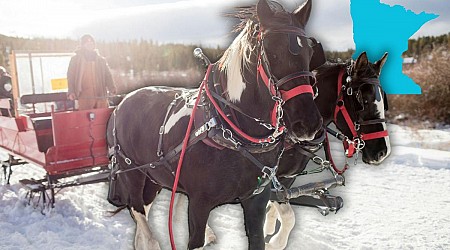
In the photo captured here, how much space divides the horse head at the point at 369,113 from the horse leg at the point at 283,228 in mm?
855

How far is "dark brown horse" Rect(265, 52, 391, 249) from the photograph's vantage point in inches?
134

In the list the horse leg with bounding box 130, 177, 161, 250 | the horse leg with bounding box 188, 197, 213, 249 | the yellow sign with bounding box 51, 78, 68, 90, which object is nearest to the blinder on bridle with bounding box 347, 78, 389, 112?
the horse leg with bounding box 188, 197, 213, 249

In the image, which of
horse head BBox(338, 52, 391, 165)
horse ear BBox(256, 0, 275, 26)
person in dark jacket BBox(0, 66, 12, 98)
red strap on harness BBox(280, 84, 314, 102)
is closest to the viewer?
red strap on harness BBox(280, 84, 314, 102)

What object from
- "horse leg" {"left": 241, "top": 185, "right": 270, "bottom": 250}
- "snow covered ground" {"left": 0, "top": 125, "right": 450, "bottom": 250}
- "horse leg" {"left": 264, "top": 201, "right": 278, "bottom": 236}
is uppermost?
"horse leg" {"left": 241, "top": 185, "right": 270, "bottom": 250}

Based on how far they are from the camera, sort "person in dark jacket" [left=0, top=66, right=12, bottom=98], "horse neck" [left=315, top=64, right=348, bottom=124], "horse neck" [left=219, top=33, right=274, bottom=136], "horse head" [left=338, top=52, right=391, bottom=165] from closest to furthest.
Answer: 1. "horse neck" [left=219, top=33, right=274, bottom=136]
2. "horse head" [left=338, top=52, right=391, bottom=165]
3. "horse neck" [left=315, top=64, right=348, bottom=124]
4. "person in dark jacket" [left=0, top=66, right=12, bottom=98]

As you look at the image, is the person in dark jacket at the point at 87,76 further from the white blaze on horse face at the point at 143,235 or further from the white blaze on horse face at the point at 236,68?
the white blaze on horse face at the point at 236,68

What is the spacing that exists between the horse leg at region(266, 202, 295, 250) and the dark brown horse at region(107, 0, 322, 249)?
0.95m

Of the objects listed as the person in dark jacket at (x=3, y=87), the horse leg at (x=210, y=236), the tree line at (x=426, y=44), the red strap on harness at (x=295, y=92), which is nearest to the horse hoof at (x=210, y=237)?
the horse leg at (x=210, y=236)

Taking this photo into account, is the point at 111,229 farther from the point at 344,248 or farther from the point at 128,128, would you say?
the point at 344,248

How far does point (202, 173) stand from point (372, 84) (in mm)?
1663

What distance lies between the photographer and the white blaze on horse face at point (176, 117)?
283 centimetres

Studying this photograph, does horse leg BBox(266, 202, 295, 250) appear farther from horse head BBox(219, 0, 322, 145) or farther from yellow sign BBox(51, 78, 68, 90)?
yellow sign BBox(51, 78, 68, 90)

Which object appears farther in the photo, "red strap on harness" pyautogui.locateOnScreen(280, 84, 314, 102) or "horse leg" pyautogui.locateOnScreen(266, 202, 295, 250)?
"horse leg" pyautogui.locateOnScreen(266, 202, 295, 250)

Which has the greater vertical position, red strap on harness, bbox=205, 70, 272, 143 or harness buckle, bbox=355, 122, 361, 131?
red strap on harness, bbox=205, 70, 272, 143
